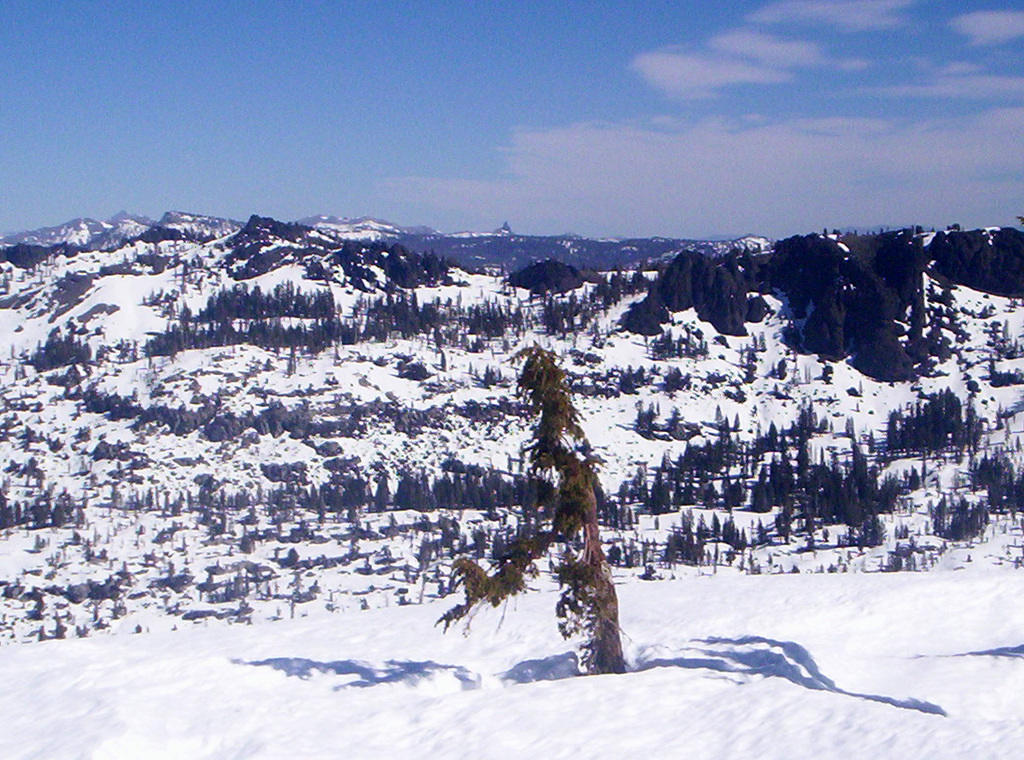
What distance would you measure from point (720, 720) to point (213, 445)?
483 feet

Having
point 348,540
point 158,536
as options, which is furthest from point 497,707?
point 158,536

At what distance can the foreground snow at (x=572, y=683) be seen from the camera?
19578mm

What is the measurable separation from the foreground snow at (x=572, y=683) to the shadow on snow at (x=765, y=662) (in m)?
0.08

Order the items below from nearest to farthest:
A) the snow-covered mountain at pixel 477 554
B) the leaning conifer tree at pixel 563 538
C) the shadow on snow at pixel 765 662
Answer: the snow-covered mountain at pixel 477 554 < the shadow on snow at pixel 765 662 < the leaning conifer tree at pixel 563 538

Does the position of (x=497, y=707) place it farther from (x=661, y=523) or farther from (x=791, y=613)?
(x=661, y=523)

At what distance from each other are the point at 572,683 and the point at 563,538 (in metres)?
4.95

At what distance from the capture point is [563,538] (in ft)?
89.9

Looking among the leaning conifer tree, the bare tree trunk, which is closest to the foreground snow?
the bare tree trunk

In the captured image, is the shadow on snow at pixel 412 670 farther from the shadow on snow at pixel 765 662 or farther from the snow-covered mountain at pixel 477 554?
the shadow on snow at pixel 765 662

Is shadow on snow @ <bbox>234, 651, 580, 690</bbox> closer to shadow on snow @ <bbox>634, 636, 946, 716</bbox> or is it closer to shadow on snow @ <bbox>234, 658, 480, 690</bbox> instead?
shadow on snow @ <bbox>234, 658, 480, 690</bbox>

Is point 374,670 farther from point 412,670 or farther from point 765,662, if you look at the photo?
point 765,662

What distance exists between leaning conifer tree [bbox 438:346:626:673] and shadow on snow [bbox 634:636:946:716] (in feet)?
9.83

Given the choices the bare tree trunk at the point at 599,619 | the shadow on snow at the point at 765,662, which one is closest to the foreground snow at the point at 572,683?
the shadow on snow at the point at 765,662

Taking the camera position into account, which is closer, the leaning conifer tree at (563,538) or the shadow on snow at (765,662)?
the shadow on snow at (765,662)
